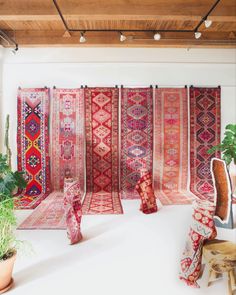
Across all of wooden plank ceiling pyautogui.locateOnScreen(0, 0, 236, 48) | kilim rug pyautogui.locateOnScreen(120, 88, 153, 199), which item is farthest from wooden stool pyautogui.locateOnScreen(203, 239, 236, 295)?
kilim rug pyautogui.locateOnScreen(120, 88, 153, 199)

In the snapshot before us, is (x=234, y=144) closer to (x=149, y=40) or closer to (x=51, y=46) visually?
(x=149, y=40)

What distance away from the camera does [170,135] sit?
5.86m

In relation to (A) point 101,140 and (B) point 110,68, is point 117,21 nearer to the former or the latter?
(B) point 110,68

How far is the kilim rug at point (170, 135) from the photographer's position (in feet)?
19.2

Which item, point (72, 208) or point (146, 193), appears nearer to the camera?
point (72, 208)

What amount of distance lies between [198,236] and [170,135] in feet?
12.2

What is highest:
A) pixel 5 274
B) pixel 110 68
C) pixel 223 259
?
pixel 110 68

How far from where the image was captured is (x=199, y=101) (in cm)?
586

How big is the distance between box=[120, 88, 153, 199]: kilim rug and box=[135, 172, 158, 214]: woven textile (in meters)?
1.35

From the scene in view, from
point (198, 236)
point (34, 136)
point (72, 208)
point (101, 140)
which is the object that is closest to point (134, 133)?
point (101, 140)

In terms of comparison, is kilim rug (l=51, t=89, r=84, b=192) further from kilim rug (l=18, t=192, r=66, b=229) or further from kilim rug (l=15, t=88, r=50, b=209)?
kilim rug (l=18, t=192, r=66, b=229)

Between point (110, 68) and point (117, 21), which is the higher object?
point (117, 21)

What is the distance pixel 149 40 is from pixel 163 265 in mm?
4345

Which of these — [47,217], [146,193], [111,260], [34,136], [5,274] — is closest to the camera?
[5,274]
